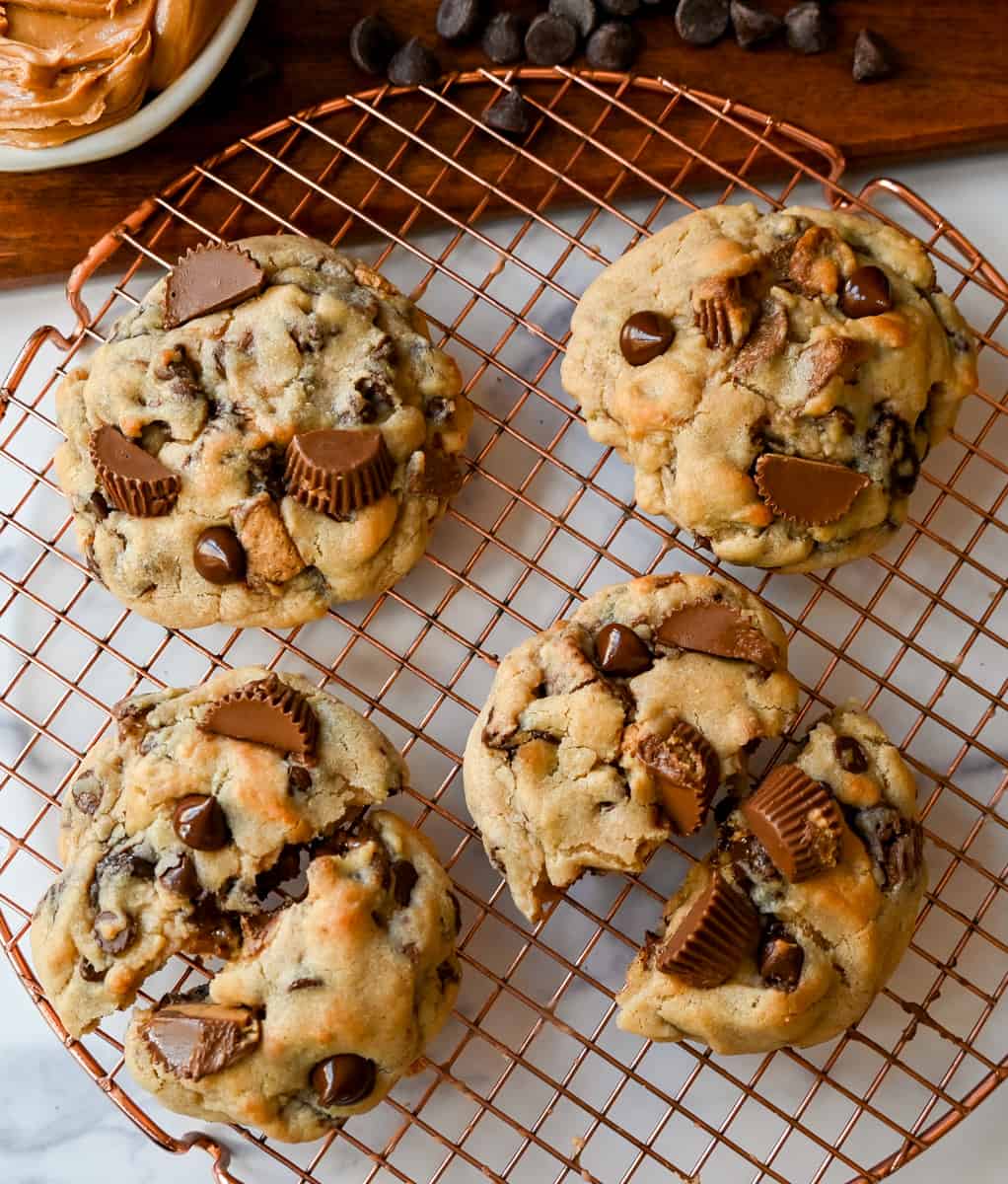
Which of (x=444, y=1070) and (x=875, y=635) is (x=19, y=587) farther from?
(x=875, y=635)

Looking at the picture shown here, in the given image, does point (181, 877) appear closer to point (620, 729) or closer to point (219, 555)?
point (219, 555)

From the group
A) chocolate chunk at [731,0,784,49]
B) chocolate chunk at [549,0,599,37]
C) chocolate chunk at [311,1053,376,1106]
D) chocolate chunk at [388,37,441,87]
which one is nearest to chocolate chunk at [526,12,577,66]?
chocolate chunk at [549,0,599,37]

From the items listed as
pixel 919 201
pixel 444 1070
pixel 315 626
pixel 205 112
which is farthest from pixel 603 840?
pixel 205 112

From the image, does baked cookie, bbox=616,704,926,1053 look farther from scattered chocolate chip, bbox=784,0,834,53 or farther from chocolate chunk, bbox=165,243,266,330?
scattered chocolate chip, bbox=784,0,834,53

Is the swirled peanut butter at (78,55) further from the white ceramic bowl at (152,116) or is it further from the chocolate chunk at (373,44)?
the chocolate chunk at (373,44)

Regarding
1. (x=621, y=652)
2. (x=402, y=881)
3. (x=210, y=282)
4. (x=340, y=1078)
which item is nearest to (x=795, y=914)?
(x=621, y=652)

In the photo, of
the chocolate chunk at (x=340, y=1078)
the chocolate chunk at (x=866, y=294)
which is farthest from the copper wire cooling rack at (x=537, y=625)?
the chocolate chunk at (x=866, y=294)

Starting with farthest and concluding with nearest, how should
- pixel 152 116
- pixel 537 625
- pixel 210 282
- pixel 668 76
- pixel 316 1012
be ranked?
pixel 668 76
pixel 537 625
pixel 152 116
pixel 210 282
pixel 316 1012
